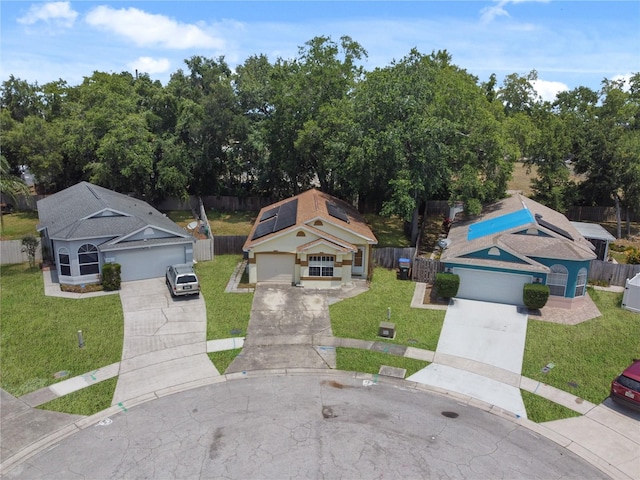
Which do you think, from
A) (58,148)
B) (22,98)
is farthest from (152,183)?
(22,98)

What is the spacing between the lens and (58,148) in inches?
1688

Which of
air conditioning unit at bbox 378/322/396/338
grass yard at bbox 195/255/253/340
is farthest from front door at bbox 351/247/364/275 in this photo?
air conditioning unit at bbox 378/322/396/338

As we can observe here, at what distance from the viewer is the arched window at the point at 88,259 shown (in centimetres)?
2520

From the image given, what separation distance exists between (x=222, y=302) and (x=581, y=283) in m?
17.9

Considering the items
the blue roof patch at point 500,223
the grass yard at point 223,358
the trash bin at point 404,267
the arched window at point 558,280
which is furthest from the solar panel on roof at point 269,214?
the arched window at point 558,280

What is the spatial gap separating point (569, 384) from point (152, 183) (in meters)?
36.5

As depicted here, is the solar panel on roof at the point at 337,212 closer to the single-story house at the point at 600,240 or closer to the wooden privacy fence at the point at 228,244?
the wooden privacy fence at the point at 228,244

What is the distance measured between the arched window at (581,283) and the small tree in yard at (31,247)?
30.0m

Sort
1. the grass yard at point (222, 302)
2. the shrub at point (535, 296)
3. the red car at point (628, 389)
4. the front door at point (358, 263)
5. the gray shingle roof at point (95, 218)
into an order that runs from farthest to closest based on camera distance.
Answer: the front door at point (358, 263), the gray shingle roof at point (95, 218), the shrub at point (535, 296), the grass yard at point (222, 302), the red car at point (628, 389)

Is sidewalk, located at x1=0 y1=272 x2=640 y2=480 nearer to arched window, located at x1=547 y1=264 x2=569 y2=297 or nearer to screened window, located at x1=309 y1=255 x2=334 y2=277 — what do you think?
screened window, located at x1=309 y1=255 x2=334 y2=277

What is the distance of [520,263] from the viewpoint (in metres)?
23.2

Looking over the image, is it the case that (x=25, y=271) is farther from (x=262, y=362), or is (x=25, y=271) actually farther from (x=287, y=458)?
(x=287, y=458)

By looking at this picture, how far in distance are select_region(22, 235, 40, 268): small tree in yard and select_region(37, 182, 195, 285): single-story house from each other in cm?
83

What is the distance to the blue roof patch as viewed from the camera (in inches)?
1021
